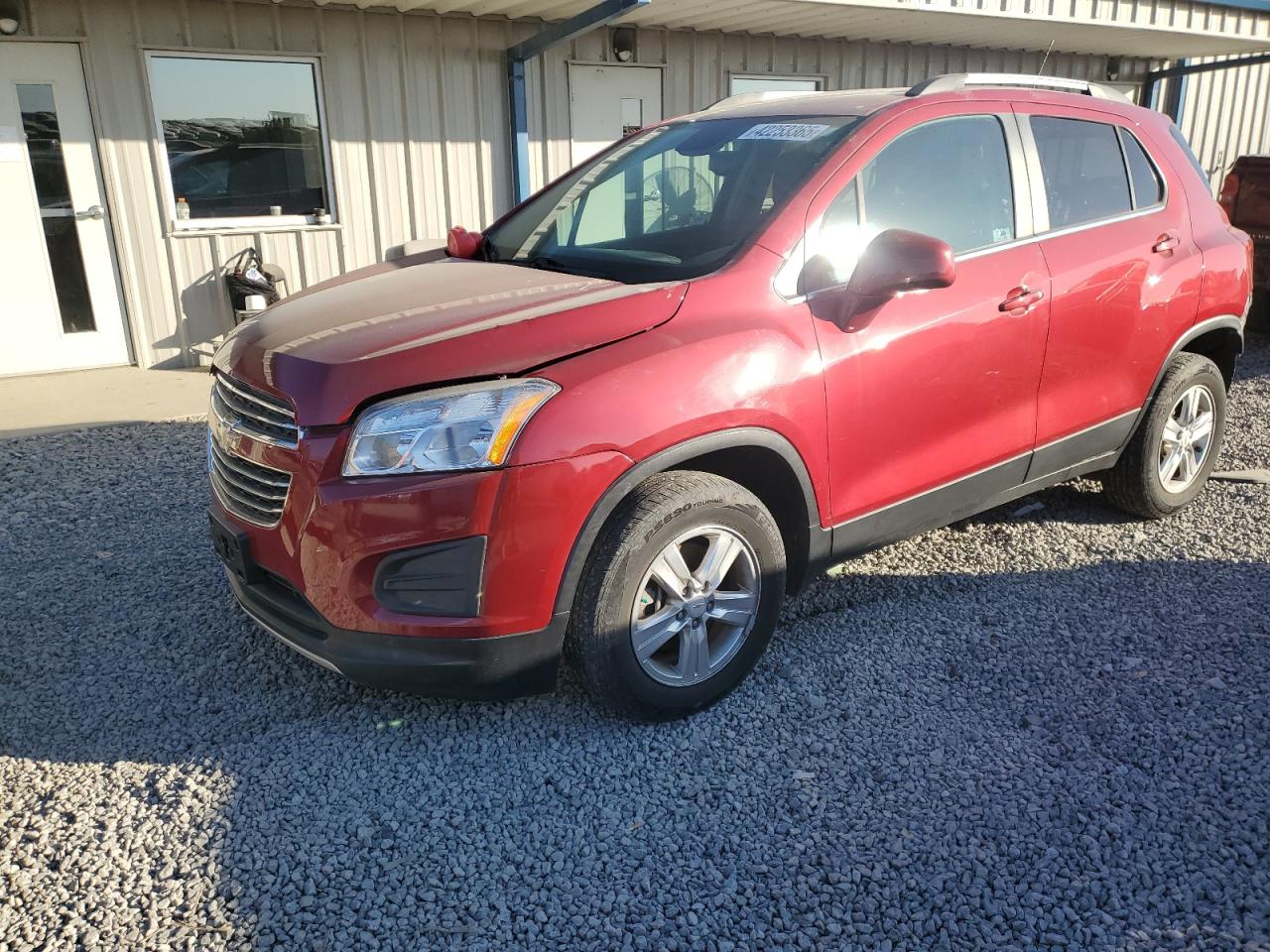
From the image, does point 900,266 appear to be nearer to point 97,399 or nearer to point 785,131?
point 785,131

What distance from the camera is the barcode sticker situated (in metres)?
3.49

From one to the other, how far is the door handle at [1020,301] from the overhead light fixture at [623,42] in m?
6.93

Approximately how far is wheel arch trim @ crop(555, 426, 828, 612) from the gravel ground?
2.04 ft

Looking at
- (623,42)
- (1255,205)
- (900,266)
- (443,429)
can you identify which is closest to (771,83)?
(623,42)

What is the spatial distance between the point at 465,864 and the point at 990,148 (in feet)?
10.1

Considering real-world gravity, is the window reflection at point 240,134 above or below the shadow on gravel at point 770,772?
above

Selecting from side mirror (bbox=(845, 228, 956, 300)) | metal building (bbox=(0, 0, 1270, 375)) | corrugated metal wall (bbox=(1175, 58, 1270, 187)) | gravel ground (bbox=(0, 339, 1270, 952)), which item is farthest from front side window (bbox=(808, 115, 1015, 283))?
corrugated metal wall (bbox=(1175, 58, 1270, 187))

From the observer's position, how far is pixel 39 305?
24.9 ft

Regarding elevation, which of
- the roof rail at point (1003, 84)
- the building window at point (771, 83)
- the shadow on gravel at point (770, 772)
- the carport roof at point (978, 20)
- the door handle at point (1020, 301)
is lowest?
the shadow on gravel at point (770, 772)

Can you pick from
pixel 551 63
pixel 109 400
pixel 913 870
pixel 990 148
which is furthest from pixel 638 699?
pixel 551 63

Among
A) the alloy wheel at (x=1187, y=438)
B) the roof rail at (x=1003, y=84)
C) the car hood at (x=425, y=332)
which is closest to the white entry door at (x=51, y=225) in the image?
the car hood at (x=425, y=332)

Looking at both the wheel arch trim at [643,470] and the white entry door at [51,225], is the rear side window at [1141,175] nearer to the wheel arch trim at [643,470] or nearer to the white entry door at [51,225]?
the wheel arch trim at [643,470]

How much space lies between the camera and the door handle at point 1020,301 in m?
3.58

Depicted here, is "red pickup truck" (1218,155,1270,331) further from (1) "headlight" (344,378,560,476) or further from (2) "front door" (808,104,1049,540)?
(1) "headlight" (344,378,560,476)
